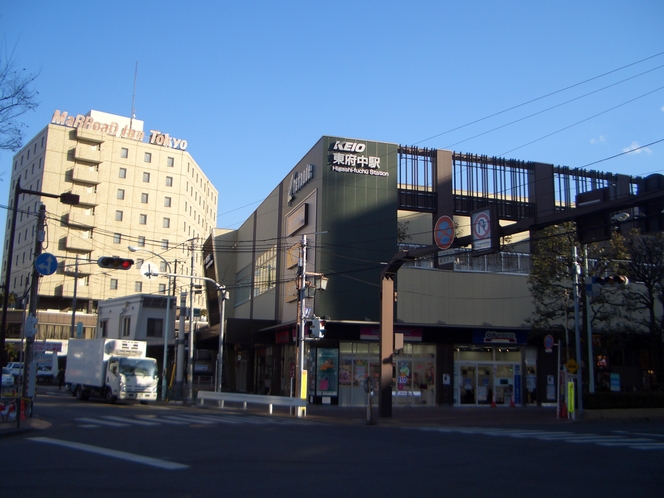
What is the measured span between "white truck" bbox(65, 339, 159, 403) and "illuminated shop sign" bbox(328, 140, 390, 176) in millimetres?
14763

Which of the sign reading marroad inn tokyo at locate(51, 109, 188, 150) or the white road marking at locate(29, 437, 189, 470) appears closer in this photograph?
the white road marking at locate(29, 437, 189, 470)

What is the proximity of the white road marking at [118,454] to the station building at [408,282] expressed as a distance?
59.4 feet

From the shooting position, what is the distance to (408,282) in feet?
120

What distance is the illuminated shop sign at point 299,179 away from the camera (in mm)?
36438

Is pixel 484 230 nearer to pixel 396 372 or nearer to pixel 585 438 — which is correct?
pixel 585 438

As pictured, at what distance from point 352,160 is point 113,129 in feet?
184

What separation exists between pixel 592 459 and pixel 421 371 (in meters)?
23.8

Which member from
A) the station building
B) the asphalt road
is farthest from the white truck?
the asphalt road

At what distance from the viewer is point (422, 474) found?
1101 centimetres

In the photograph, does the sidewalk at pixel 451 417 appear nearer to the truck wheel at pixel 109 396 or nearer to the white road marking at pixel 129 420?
the white road marking at pixel 129 420

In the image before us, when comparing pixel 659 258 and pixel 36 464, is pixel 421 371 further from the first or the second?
pixel 36 464

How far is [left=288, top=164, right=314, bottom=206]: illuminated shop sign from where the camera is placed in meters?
36.4

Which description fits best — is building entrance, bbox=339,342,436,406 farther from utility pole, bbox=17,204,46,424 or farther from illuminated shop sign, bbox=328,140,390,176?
utility pole, bbox=17,204,46,424

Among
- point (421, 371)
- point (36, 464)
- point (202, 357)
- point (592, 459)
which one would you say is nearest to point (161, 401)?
point (421, 371)
